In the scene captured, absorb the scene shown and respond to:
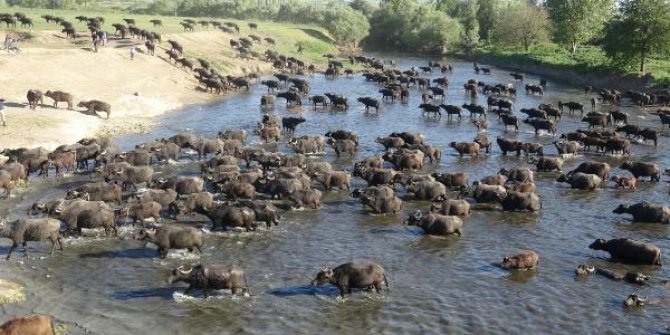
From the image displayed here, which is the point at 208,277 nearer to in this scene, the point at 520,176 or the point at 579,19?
the point at 520,176

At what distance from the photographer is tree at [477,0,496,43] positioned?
98.0 meters

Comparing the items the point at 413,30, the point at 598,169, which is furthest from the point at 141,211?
the point at 413,30

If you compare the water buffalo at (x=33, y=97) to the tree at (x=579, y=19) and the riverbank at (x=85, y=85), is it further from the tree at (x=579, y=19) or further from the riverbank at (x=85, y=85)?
the tree at (x=579, y=19)

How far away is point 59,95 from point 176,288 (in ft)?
75.6

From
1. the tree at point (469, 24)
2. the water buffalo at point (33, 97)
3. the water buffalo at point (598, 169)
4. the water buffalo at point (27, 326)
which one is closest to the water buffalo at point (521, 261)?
the water buffalo at point (598, 169)

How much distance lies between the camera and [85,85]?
132ft

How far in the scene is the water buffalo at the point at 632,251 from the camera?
17688 mm

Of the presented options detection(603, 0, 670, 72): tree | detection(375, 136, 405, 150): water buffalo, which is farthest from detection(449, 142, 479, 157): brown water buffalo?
detection(603, 0, 670, 72): tree

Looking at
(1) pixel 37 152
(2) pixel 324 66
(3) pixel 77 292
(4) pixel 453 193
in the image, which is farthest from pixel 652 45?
(3) pixel 77 292

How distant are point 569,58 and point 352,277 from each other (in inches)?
2337

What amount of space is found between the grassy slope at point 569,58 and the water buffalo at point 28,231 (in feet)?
159

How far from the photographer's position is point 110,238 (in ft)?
61.3

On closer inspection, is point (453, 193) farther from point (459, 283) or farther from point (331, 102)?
point (331, 102)

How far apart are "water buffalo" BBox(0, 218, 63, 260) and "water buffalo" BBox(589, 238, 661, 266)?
49.9 ft
